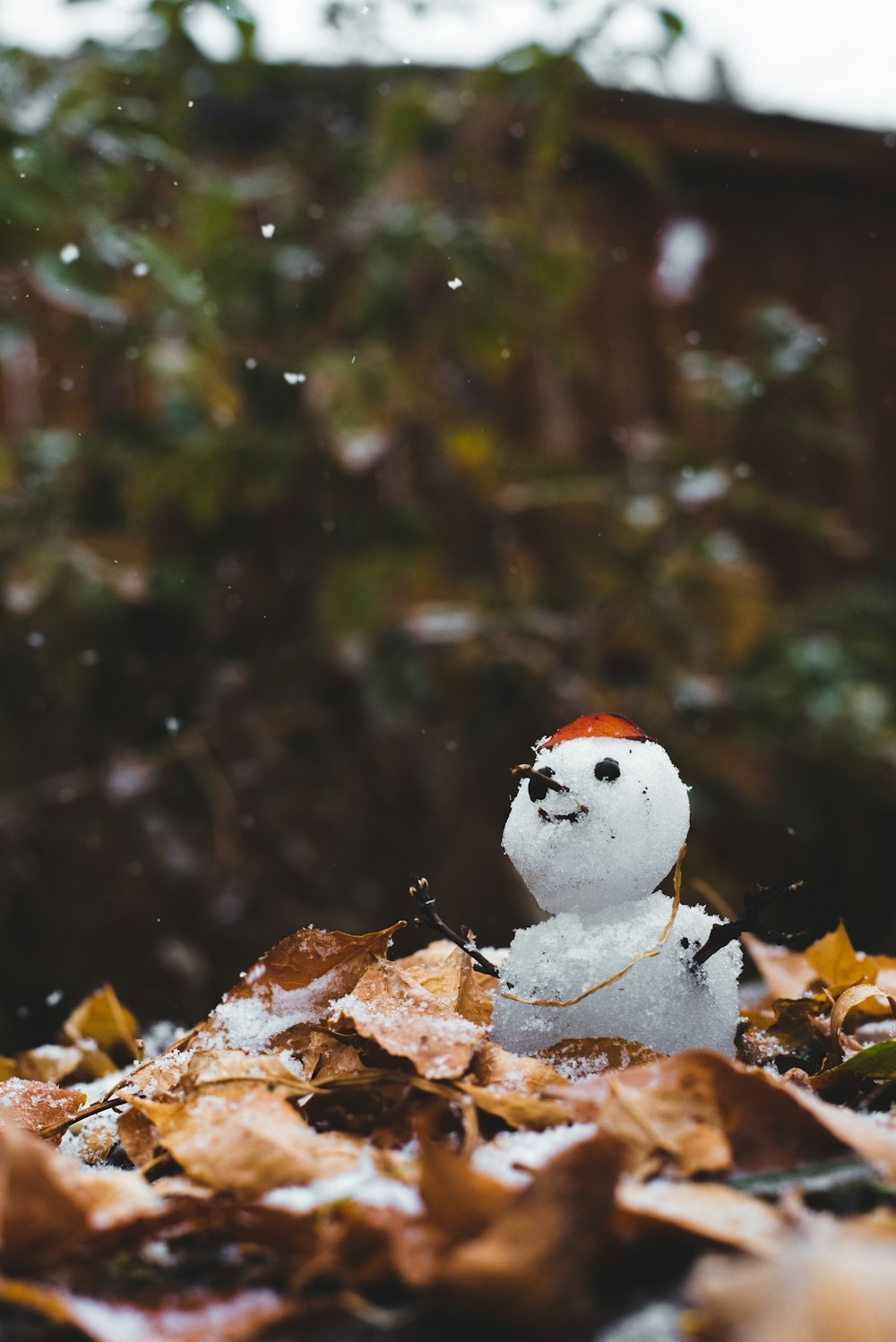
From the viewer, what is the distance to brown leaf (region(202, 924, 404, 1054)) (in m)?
0.47

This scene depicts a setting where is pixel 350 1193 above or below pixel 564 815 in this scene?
below

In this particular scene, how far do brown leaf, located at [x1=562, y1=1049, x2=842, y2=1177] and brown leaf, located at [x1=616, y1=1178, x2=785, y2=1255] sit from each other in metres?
0.03

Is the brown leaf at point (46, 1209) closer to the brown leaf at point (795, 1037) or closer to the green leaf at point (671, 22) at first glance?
the brown leaf at point (795, 1037)

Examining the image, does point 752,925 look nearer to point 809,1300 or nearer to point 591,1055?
point 591,1055

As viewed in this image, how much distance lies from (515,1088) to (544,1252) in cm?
16

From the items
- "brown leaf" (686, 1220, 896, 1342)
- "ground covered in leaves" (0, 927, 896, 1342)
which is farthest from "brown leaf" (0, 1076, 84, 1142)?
"brown leaf" (686, 1220, 896, 1342)

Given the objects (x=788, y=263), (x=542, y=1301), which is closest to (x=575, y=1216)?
(x=542, y=1301)

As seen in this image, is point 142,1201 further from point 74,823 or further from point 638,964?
point 74,823

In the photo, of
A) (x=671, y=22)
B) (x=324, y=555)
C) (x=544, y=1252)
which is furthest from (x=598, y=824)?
(x=324, y=555)

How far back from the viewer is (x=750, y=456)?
8.70 feet

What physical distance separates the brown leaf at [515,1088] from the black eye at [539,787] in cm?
10

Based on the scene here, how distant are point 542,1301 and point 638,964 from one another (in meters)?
0.19

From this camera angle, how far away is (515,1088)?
41 centimetres

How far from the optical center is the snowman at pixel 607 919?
0.43 meters
